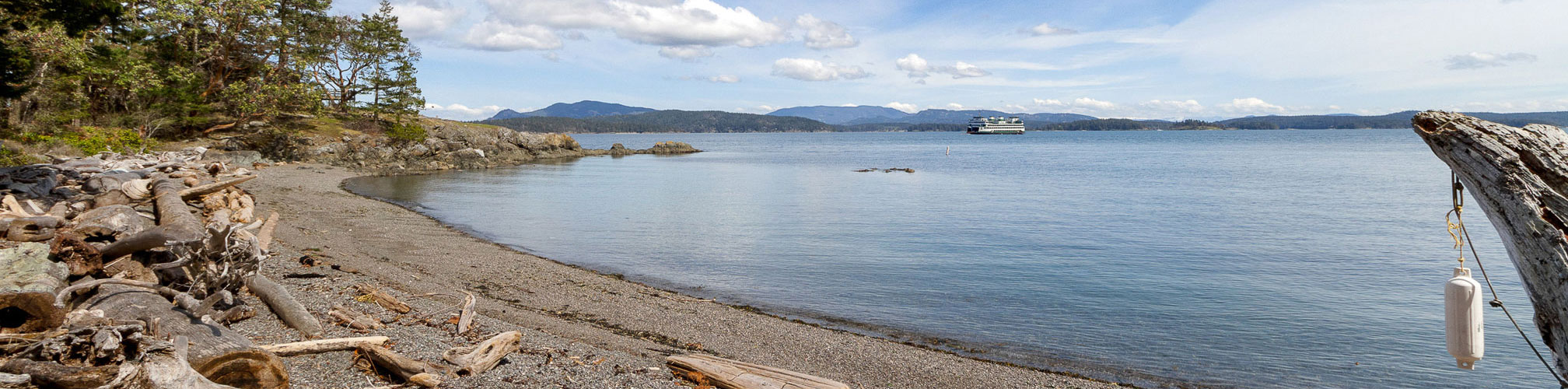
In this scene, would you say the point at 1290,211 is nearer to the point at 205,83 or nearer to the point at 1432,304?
the point at 1432,304

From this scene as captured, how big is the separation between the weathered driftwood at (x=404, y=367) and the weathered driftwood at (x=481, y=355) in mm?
200

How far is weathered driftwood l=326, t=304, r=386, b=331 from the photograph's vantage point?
25.8ft

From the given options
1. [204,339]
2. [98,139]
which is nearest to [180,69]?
[98,139]

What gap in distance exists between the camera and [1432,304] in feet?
45.6

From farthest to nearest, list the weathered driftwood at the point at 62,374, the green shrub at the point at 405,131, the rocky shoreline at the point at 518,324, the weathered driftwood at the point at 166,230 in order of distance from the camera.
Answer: the green shrub at the point at 405,131 < the weathered driftwood at the point at 166,230 < the rocky shoreline at the point at 518,324 < the weathered driftwood at the point at 62,374

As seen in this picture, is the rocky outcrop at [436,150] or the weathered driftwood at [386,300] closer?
the weathered driftwood at [386,300]

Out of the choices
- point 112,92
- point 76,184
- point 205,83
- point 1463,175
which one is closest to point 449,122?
point 205,83

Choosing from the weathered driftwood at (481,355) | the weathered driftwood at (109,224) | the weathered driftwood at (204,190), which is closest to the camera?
the weathered driftwood at (481,355)

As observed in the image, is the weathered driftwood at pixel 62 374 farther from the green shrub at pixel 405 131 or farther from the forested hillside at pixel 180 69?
the green shrub at pixel 405 131

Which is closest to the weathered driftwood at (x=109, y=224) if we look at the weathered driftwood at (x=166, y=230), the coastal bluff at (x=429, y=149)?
the weathered driftwood at (x=166, y=230)

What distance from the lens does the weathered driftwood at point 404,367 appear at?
20.8ft

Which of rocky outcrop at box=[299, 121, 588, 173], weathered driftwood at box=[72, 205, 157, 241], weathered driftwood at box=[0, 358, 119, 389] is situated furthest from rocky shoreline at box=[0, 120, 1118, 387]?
rocky outcrop at box=[299, 121, 588, 173]

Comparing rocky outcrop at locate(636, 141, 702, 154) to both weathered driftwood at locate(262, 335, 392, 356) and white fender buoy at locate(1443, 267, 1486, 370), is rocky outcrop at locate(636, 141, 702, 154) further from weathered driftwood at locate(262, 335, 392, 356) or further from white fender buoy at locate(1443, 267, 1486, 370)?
white fender buoy at locate(1443, 267, 1486, 370)

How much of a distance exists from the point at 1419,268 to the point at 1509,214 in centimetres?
1734
